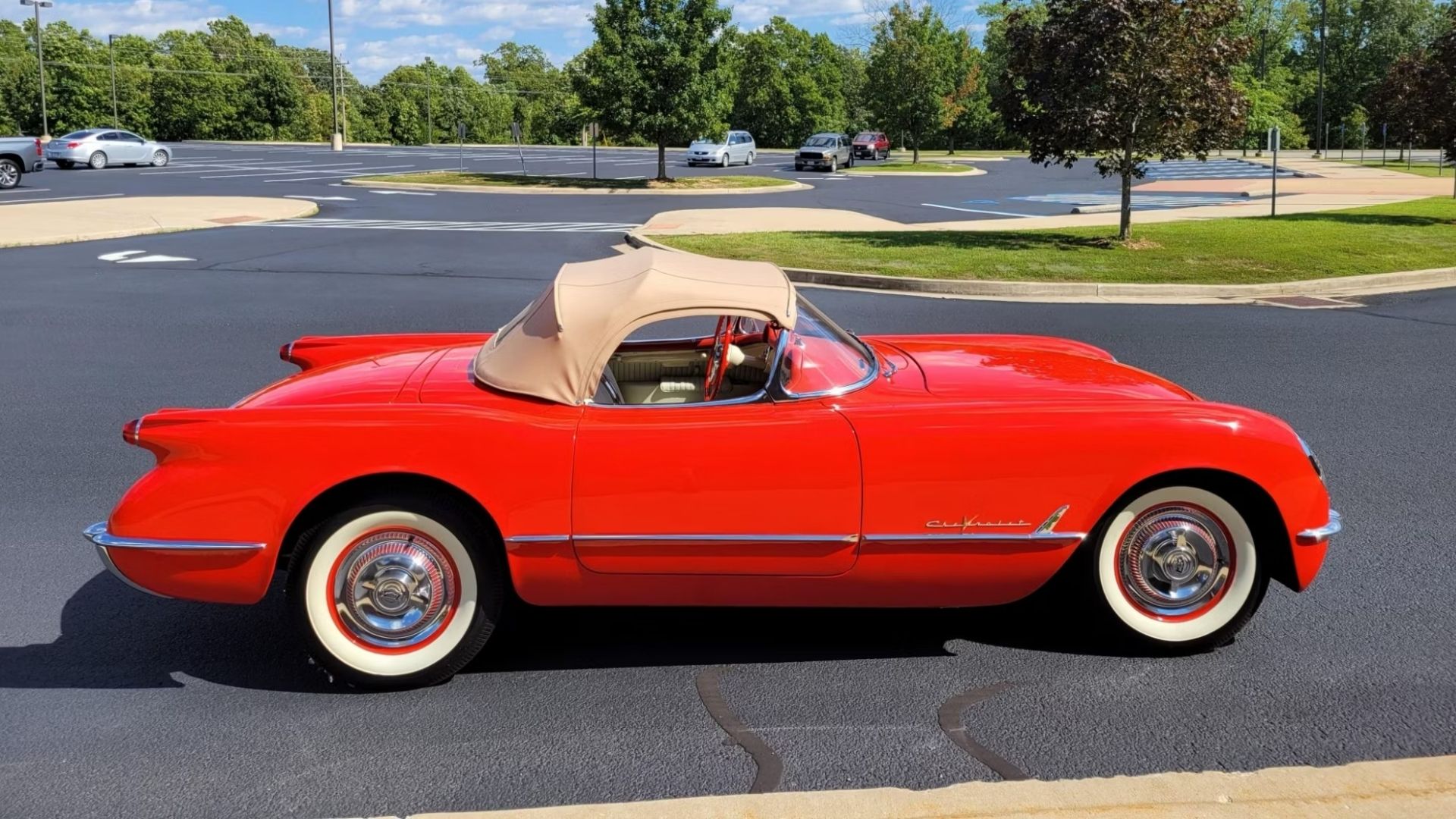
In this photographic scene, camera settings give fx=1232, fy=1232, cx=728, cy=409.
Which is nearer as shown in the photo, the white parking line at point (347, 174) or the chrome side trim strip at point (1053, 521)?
the chrome side trim strip at point (1053, 521)

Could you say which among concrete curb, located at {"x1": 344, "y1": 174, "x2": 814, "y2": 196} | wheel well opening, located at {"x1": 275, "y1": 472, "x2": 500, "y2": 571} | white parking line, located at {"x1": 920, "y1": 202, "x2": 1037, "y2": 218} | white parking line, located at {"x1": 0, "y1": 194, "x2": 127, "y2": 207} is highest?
concrete curb, located at {"x1": 344, "y1": 174, "x2": 814, "y2": 196}

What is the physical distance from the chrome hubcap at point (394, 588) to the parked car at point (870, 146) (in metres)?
53.3

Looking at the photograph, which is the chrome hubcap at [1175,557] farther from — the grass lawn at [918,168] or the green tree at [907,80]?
the green tree at [907,80]

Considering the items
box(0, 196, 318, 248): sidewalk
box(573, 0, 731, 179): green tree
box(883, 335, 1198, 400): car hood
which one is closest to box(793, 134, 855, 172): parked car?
box(573, 0, 731, 179): green tree

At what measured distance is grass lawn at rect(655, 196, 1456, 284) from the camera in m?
15.4

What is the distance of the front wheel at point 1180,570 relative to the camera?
4102mm

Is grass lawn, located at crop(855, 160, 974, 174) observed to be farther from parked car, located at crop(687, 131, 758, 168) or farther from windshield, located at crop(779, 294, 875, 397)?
windshield, located at crop(779, 294, 875, 397)

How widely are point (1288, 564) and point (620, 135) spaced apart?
3072 cm

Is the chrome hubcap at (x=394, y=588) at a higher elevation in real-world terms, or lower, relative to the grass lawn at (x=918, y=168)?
lower

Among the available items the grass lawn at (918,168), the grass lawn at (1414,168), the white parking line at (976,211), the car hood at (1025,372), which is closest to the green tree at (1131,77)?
the white parking line at (976,211)

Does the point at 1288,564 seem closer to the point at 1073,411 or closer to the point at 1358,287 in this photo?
the point at 1073,411

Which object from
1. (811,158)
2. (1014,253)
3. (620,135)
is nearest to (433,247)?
(1014,253)

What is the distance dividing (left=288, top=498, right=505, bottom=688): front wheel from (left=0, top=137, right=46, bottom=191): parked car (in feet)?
107

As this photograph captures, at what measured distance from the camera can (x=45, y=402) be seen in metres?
8.27
